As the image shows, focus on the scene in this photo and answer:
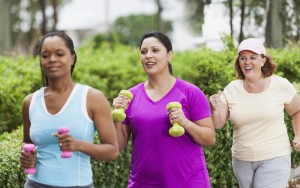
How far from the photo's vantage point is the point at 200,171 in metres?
4.14

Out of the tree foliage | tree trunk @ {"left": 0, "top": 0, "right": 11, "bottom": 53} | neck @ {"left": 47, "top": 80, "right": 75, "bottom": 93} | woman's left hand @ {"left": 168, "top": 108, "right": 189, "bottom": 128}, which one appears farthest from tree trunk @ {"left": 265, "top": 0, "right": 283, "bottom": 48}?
the tree foliage

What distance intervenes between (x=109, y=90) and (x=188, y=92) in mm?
8609

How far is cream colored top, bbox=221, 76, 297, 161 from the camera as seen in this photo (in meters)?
4.81

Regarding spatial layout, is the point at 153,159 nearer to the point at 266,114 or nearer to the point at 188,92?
the point at 188,92

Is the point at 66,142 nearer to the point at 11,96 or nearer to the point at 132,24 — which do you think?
the point at 11,96

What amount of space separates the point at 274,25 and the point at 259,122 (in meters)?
8.85

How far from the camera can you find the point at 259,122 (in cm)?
482

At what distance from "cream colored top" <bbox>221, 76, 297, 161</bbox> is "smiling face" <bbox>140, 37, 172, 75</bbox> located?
91cm

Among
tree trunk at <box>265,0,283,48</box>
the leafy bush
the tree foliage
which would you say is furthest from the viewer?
the tree foliage

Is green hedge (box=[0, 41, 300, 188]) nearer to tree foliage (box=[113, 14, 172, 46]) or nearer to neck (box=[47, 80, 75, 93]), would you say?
neck (box=[47, 80, 75, 93])

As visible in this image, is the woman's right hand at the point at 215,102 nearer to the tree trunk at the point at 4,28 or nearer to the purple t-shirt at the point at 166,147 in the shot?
the purple t-shirt at the point at 166,147

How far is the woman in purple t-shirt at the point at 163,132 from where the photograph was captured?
4.07m

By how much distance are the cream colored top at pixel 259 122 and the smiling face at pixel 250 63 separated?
137 millimetres

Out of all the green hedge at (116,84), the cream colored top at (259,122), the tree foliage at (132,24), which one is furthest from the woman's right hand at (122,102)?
the tree foliage at (132,24)
